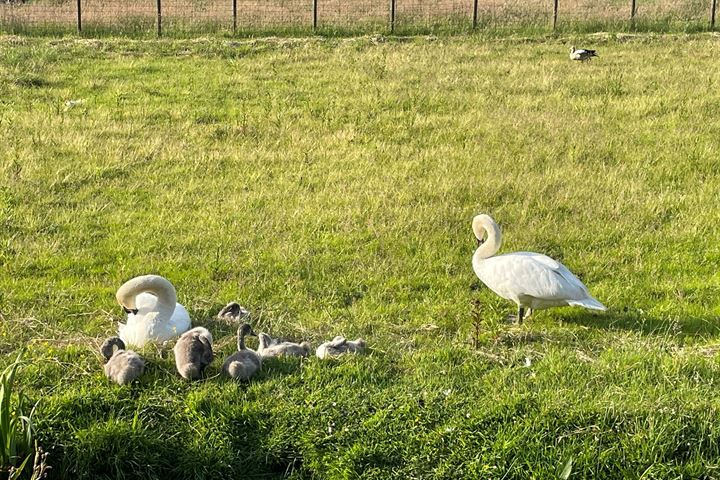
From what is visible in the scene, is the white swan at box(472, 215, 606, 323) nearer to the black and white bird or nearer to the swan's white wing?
the swan's white wing

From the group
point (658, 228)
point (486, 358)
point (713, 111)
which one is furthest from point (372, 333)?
point (713, 111)

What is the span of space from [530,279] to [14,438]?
3934mm

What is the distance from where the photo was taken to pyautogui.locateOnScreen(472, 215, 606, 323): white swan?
21.9 ft

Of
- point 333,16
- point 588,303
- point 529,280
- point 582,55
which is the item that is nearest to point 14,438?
point 529,280

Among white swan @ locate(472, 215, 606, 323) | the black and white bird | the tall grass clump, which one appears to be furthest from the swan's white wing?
the black and white bird

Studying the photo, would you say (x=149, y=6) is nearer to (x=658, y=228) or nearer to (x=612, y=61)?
(x=612, y=61)

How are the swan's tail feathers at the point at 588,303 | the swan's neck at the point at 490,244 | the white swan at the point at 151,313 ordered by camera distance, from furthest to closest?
the swan's neck at the point at 490,244 < the swan's tail feathers at the point at 588,303 < the white swan at the point at 151,313

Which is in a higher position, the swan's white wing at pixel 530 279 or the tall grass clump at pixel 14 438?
the swan's white wing at pixel 530 279

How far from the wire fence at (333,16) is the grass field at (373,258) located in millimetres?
6544

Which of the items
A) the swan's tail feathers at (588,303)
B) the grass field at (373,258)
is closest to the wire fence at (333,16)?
the grass field at (373,258)

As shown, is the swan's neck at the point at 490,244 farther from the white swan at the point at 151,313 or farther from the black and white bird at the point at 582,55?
the black and white bird at the point at 582,55

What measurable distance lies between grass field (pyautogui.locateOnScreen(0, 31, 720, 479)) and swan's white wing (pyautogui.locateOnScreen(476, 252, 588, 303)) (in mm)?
361

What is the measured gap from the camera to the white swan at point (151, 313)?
20.7ft

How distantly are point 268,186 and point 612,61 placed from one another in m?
11.3
